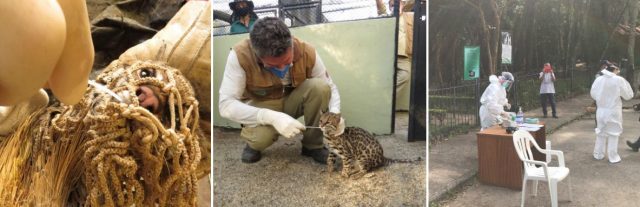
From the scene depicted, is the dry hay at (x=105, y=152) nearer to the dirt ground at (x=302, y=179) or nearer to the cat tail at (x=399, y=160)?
the dirt ground at (x=302, y=179)

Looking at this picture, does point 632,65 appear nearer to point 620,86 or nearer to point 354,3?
point 620,86

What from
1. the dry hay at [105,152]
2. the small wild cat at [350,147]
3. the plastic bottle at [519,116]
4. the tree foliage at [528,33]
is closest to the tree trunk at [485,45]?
the tree foliage at [528,33]

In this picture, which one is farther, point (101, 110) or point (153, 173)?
point (153, 173)

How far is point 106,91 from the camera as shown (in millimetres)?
1246

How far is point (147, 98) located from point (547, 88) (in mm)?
1532

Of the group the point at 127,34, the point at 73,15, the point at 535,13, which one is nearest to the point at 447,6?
the point at 535,13

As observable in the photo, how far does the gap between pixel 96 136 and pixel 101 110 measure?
0.07 m

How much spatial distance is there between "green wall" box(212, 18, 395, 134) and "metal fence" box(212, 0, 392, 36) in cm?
3

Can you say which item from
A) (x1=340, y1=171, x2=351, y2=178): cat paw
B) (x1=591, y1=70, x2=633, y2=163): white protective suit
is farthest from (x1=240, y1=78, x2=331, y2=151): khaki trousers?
(x1=591, y1=70, x2=633, y2=163): white protective suit

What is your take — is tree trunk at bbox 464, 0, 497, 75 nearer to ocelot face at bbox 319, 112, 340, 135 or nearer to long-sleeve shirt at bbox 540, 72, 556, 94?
long-sleeve shirt at bbox 540, 72, 556, 94

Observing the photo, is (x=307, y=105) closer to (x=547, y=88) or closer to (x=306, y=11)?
(x=306, y=11)

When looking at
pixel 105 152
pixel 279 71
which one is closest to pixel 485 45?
pixel 279 71

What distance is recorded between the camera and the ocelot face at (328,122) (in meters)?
1.80

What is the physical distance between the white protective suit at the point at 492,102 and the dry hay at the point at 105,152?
1186 millimetres
